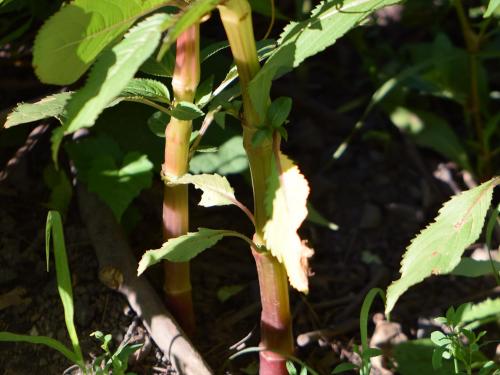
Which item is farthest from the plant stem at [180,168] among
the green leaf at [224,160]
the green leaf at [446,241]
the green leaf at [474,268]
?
the green leaf at [474,268]

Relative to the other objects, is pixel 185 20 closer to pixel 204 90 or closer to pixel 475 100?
pixel 204 90

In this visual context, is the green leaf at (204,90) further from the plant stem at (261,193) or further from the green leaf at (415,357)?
the green leaf at (415,357)

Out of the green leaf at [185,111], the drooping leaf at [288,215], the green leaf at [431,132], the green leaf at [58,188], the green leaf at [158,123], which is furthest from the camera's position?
the green leaf at [431,132]

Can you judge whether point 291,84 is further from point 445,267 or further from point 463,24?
point 445,267

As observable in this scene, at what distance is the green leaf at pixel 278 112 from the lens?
98 centimetres

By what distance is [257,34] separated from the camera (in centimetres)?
191

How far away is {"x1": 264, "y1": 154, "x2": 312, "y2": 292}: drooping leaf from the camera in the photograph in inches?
36.5

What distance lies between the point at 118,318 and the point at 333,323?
1.38ft

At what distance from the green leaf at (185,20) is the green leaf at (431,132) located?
43.2 inches

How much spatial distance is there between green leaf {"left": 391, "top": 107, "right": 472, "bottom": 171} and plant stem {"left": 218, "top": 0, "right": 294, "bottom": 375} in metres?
0.79

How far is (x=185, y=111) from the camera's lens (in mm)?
1035

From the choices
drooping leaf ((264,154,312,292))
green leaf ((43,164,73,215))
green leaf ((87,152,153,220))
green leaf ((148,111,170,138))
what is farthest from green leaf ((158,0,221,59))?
green leaf ((43,164,73,215))

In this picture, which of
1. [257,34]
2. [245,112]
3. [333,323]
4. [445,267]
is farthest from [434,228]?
[257,34]

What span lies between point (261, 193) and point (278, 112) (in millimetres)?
134
